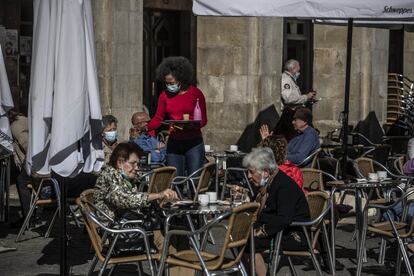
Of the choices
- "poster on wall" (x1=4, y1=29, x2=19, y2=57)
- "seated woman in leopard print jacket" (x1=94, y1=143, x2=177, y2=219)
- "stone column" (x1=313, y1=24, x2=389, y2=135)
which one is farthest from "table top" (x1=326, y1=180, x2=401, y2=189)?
"stone column" (x1=313, y1=24, x2=389, y2=135)

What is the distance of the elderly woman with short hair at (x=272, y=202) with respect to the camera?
31.1 ft

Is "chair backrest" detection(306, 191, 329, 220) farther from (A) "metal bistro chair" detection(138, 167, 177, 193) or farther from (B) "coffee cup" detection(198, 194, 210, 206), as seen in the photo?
(A) "metal bistro chair" detection(138, 167, 177, 193)

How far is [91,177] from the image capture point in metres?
13.1

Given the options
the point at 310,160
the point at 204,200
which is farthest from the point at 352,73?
the point at 204,200

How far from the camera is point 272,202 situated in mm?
9594

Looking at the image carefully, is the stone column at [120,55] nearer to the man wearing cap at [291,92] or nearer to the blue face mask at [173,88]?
the man wearing cap at [291,92]

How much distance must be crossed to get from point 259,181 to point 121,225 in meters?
1.19

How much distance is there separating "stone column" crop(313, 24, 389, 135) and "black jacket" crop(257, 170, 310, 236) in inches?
435

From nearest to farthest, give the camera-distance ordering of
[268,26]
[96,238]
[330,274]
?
[96,238] < [330,274] < [268,26]

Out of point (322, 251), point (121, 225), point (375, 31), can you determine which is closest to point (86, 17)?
point (121, 225)

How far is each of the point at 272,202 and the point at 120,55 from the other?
8.18 m

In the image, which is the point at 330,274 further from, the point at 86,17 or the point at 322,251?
the point at 86,17

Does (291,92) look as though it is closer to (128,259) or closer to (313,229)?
(313,229)

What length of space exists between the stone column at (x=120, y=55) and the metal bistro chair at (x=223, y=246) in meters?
8.46
